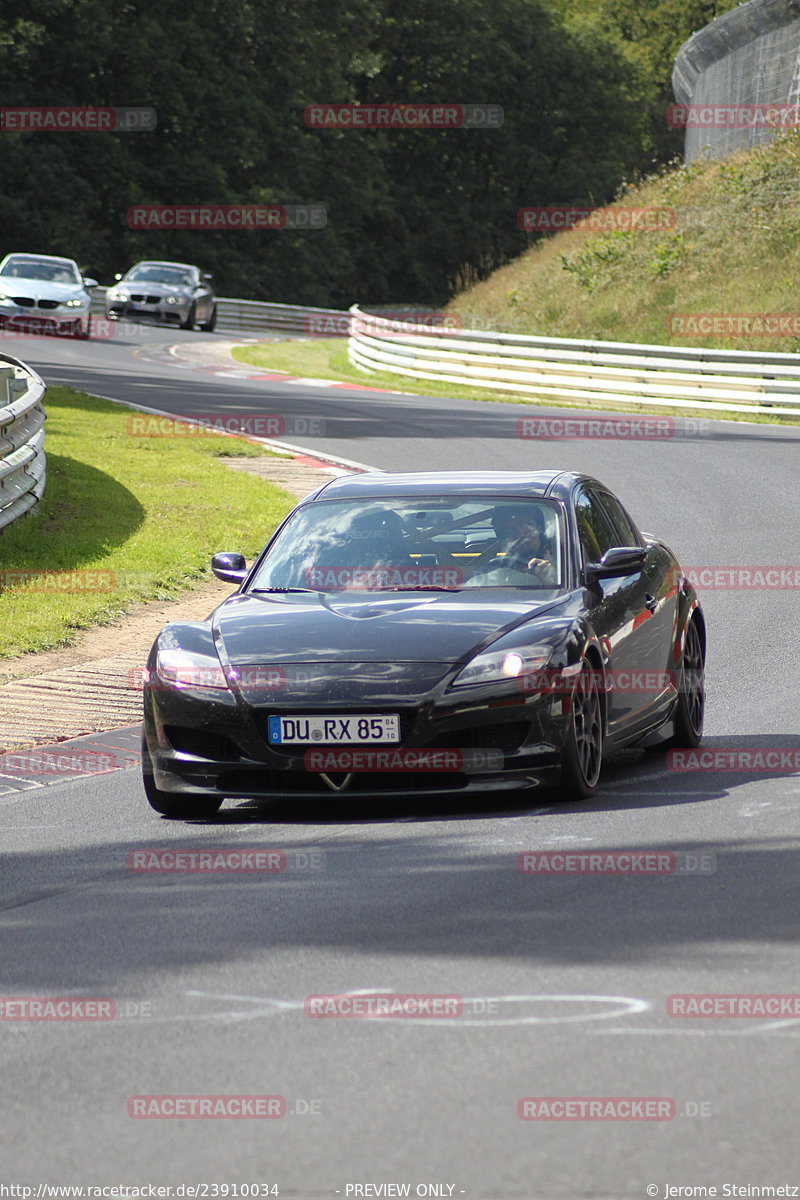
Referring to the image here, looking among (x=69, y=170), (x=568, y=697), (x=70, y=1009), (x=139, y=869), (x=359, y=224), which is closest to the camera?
(x=70, y=1009)

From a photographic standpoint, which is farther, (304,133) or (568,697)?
(304,133)

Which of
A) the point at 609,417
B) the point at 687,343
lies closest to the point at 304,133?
the point at 687,343

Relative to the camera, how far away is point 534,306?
142 feet

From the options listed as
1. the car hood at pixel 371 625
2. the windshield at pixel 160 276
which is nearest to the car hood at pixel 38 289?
the windshield at pixel 160 276

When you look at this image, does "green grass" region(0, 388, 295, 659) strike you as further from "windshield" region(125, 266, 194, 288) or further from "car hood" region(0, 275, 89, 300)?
"windshield" region(125, 266, 194, 288)

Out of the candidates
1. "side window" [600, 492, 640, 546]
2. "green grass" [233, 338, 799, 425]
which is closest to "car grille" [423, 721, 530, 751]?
"side window" [600, 492, 640, 546]

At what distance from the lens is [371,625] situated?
7.73 meters

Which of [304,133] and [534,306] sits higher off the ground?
[304,133]

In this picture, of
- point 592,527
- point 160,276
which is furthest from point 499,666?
point 160,276

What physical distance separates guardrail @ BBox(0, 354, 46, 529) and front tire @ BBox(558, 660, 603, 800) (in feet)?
28.0

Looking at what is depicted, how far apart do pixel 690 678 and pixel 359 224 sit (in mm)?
68005

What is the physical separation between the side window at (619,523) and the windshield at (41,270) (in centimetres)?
3188

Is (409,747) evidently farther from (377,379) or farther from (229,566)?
(377,379)

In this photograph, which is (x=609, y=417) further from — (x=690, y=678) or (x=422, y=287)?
(x=422, y=287)
